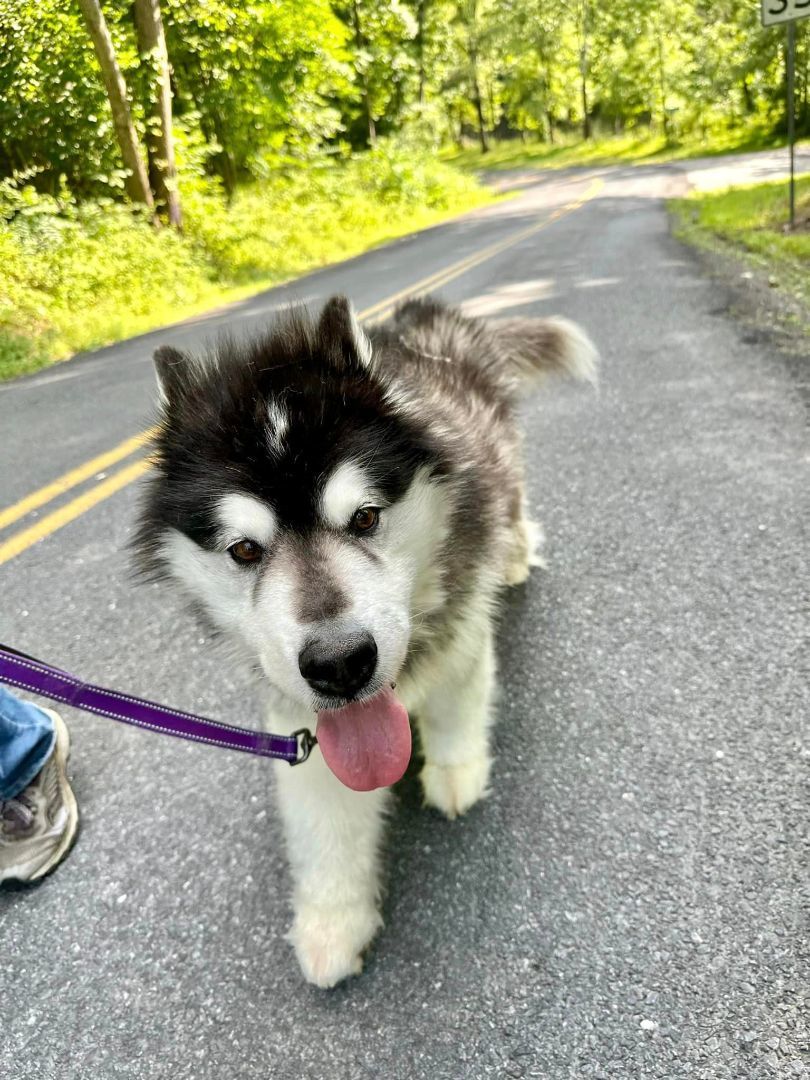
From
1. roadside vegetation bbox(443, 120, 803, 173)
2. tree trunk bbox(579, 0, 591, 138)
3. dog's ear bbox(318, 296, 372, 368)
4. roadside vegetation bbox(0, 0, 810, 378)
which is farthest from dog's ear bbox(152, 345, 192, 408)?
tree trunk bbox(579, 0, 591, 138)

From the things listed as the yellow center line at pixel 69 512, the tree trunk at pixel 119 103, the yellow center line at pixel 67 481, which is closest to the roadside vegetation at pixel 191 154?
the tree trunk at pixel 119 103

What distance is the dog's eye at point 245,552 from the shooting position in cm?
172

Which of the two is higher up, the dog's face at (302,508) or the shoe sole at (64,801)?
the dog's face at (302,508)

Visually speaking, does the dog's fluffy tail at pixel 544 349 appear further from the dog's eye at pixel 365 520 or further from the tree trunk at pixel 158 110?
the tree trunk at pixel 158 110

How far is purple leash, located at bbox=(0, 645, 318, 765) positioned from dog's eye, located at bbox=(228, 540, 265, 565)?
438 mm

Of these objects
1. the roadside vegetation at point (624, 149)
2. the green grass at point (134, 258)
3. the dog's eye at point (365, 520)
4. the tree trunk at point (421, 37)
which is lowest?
the dog's eye at point (365, 520)

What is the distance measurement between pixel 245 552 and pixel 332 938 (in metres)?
0.97

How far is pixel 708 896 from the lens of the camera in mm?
1646

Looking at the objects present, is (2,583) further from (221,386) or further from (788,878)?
(788,878)

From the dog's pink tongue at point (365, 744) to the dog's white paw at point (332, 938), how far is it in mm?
322

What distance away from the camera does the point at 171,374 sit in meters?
1.94

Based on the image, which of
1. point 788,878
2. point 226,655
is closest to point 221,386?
point 226,655

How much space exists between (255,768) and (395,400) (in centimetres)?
131

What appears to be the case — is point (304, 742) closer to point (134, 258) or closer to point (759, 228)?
point (134, 258)
